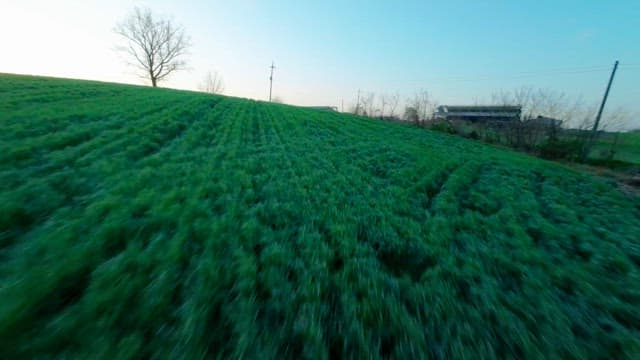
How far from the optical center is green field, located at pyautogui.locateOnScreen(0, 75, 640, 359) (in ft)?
6.72

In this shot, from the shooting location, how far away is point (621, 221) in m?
6.93

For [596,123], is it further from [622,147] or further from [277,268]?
[277,268]

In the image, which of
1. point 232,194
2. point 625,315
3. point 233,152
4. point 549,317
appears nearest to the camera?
point 549,317

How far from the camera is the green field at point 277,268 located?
6.72 ft

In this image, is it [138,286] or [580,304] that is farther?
[580,304]

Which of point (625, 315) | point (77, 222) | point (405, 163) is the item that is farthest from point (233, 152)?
point (625, 315)

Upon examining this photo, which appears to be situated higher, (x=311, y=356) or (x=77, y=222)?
(x=77, y=222)

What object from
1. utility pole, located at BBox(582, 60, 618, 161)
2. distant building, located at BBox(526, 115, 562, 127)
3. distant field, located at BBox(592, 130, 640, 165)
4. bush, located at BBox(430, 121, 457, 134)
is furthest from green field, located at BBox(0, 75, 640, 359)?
distant field, located at BBox(592, 130, 640, 165)

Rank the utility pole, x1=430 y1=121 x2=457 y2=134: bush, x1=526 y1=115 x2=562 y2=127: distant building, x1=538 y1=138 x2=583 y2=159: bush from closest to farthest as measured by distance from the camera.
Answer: the utility pole → x1=538 y1=138 x2=583 y2=159: bush → x1=526 y1=115 x2=562 y2=127: distant building → x1=430 y1=121 x2=457 y2=134: bush

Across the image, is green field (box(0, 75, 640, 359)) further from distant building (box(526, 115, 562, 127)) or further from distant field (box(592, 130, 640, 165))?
distant field (box(592, 130, 640, 165))

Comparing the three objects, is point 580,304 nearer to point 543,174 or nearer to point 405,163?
point 405,163

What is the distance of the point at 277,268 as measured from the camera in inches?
118

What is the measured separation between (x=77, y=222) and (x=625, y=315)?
20.5 ft

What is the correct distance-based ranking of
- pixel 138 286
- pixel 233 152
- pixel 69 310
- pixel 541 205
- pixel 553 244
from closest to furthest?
pixel 69 310 < pixel 138 286 < pixel 553 244 < pixel 541 205 < pixel 233 152
